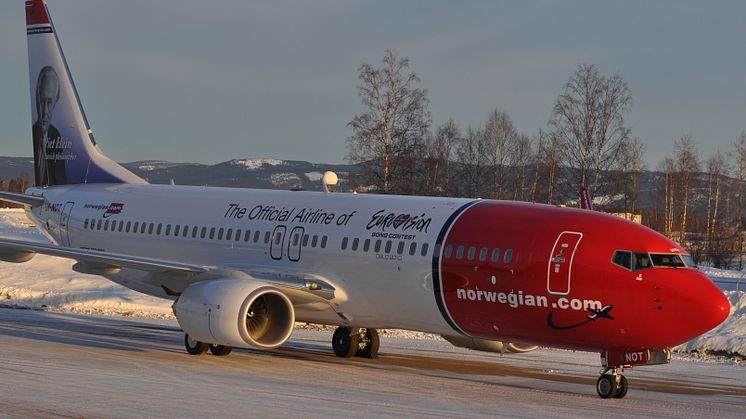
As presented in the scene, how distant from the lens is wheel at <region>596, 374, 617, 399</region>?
17234mm

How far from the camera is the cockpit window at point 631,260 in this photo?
17.0 m

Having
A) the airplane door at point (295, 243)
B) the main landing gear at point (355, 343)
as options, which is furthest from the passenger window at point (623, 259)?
the main landing gear at point (355, 343)

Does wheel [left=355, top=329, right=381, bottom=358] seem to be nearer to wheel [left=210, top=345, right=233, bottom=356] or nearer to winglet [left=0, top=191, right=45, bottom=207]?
wheel [left=210, top=345, right=233, bottom=356]

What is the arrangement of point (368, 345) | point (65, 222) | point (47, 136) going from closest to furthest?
1. point (368, 345)
2. point (65, 222)
3. point (47, 136)

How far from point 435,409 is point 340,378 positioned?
147 inches

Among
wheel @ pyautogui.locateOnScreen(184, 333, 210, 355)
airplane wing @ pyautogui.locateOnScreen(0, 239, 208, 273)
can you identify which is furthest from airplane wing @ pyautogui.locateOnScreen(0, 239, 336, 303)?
wheel @ pyautogui.locateOnScreen(184, 333, 210, 355)

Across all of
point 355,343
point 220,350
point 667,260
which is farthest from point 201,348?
point 667,260

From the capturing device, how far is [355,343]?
22375 millimetres

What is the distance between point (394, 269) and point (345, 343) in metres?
3.26

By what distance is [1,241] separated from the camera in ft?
73.7

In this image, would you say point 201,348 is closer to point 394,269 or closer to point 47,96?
point 394,269

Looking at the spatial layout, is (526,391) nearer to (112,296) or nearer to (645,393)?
(645,393)

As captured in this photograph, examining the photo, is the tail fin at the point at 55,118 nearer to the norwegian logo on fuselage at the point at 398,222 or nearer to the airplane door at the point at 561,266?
the norwegian logo on fuselage at the point at 398,222

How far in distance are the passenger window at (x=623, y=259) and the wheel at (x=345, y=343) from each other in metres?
6.76
